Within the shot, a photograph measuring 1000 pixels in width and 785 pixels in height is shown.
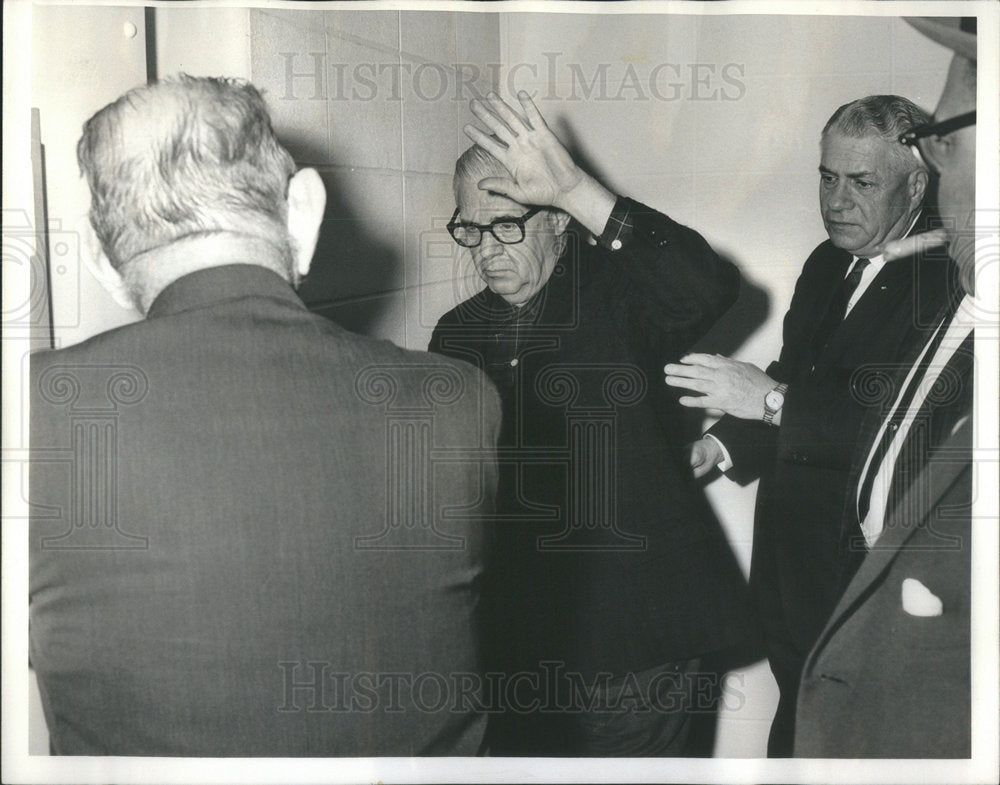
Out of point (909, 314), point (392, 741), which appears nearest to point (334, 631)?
point (392, 741)

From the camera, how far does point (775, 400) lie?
1375mm

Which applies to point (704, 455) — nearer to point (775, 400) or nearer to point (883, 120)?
point (775, 400)

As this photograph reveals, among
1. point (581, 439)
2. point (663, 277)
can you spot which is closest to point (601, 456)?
point (581, 439)

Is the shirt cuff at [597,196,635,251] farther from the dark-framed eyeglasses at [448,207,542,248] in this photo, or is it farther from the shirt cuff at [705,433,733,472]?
the shirt cuff at [705,433,733,472]

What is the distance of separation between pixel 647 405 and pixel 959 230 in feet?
1.81

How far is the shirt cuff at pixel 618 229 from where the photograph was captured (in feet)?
4.35

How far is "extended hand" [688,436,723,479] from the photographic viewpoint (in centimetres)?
137

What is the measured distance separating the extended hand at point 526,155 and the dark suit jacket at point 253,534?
0.93 feet

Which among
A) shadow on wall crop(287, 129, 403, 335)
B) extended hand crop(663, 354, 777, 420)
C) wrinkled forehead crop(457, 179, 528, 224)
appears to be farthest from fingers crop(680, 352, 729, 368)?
shadow on wall crop(287, 129, 403, 335)

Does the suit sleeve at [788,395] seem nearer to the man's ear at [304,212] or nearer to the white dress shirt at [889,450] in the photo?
the white dress shirt at [889,450]

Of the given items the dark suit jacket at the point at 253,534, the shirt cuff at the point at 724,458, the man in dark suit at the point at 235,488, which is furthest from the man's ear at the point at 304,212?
the shirt cuff at the point at 724,458

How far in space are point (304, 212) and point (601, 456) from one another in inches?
21.8

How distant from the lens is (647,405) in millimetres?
1356

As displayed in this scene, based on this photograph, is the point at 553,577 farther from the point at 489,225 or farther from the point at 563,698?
the point at 489,225
